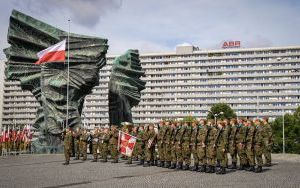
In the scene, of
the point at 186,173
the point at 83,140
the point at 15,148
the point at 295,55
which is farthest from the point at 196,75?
the point at 186,173

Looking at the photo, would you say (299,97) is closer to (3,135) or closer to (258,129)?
(3,135)

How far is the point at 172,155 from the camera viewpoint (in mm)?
16766

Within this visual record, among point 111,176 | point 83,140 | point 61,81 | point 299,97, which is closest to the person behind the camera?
point 111,176

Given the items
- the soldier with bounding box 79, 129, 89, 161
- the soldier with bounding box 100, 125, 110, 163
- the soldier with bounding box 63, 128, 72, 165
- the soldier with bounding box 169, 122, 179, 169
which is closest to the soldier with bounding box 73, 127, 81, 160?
the soldier with bounding box 79, 129, 89, 161

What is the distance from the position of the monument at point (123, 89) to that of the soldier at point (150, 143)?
608 inches

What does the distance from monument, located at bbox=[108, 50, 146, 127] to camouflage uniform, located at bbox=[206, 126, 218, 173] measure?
18.5 m

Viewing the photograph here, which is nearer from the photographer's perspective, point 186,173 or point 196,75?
point 186,173

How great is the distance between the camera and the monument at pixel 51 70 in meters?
29.5

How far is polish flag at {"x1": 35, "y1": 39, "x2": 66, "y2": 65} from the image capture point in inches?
1084

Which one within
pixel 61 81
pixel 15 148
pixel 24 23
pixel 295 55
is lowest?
pixel 15 148

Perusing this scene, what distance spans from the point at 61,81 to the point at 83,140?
9.41m

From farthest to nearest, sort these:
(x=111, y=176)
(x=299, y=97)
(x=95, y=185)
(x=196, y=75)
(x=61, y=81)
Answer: (x=196, y=75), (x=299, y=97), (x=61, y=81), (x=111, y=176), (x=95, y=185)

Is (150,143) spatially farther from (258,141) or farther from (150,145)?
(258,141)

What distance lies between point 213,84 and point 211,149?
265 ft
